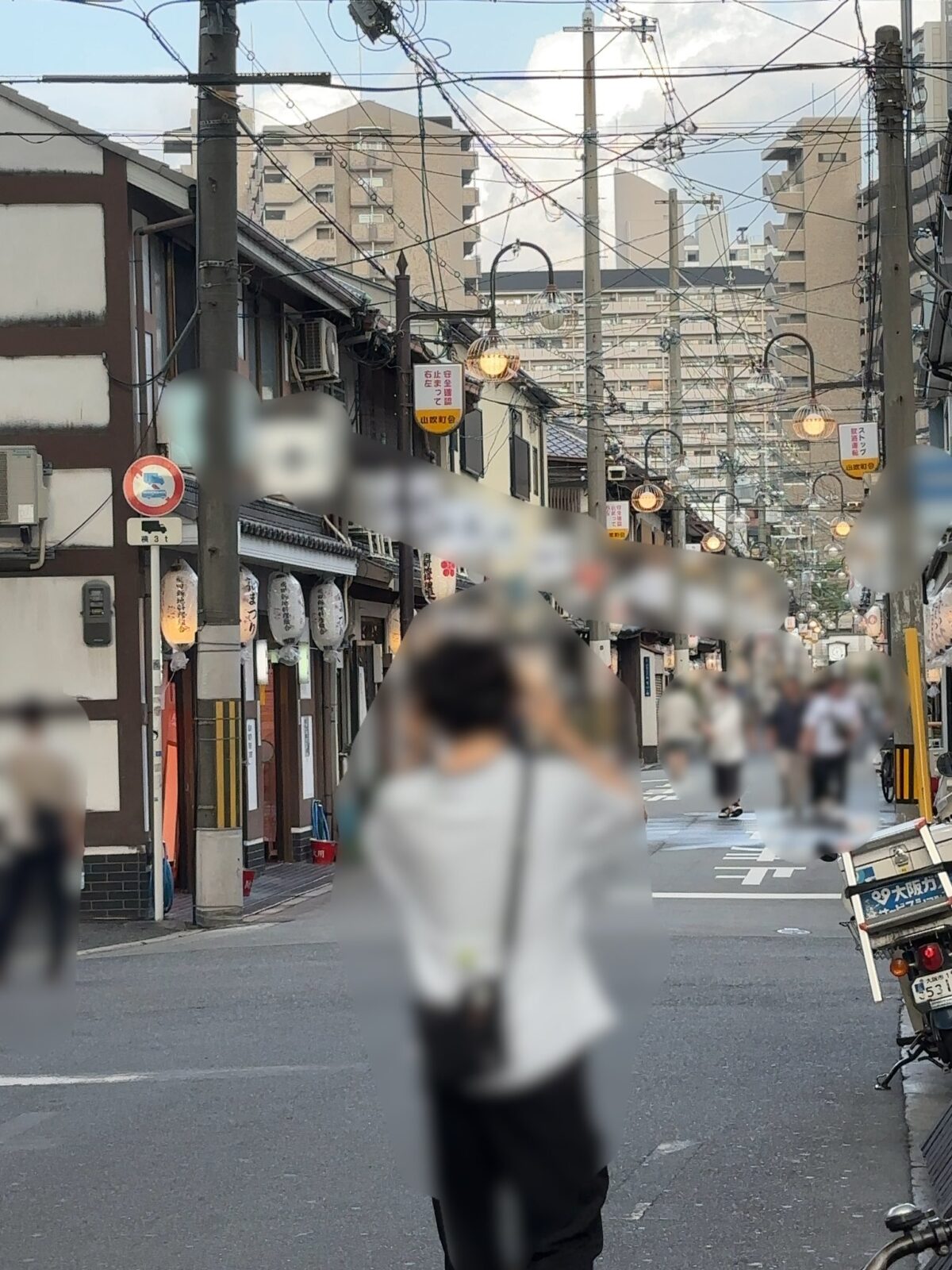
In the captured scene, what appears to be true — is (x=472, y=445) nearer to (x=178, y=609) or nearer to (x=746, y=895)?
(x=746, y=895)

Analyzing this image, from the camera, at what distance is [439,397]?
71.3 feet

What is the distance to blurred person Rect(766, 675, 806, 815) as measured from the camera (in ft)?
7.50

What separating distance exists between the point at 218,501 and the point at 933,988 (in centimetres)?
756

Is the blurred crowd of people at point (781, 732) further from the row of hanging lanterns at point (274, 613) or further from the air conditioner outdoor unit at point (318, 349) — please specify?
the air conditioner outdoor unit at point (318, 349)

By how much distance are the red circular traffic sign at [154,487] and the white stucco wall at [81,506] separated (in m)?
9.66

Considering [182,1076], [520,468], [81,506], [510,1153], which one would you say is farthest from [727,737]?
[520,468]

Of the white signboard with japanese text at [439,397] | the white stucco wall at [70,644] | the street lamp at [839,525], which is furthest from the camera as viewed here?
the white signboard with japanese text at [439,397]

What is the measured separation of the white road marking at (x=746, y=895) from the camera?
18719 millimetres

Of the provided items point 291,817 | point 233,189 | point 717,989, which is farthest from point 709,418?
point 233,189

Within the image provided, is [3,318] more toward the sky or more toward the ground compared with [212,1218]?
more toward the sky

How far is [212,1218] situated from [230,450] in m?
6.56

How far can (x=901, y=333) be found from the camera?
32.9 feet

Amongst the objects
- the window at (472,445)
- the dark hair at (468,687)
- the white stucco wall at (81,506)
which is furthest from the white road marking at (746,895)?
the dark hair at (468,687)

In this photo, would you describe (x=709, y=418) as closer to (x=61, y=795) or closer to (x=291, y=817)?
(x=291, y=817)
